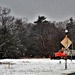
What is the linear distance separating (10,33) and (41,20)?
50047 mm

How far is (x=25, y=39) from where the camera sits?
100562 mm

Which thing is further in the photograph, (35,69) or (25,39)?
(25,39)

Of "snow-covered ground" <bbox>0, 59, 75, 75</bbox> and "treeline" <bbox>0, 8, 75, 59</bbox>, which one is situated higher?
"treeline" <bbox>0, 8, 75, 59</bbox>

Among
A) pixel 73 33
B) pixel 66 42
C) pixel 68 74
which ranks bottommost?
pixel 68 74

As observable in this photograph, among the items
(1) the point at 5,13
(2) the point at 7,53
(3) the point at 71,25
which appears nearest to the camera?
(2) the point at 7,53

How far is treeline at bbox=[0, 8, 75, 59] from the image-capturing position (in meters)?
82.8

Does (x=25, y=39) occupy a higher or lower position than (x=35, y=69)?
higher

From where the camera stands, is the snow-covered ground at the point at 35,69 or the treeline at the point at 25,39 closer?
the snow-covered ground at the point at 35,69

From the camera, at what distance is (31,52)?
317 feet

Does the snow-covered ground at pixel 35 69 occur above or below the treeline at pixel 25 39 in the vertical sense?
below

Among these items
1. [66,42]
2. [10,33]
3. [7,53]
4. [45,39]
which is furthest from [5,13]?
[66,42]

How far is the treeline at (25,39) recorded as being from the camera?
8283 cm

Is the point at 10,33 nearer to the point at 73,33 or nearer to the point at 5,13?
the point at 5,13

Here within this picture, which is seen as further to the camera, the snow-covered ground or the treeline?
the treeline
